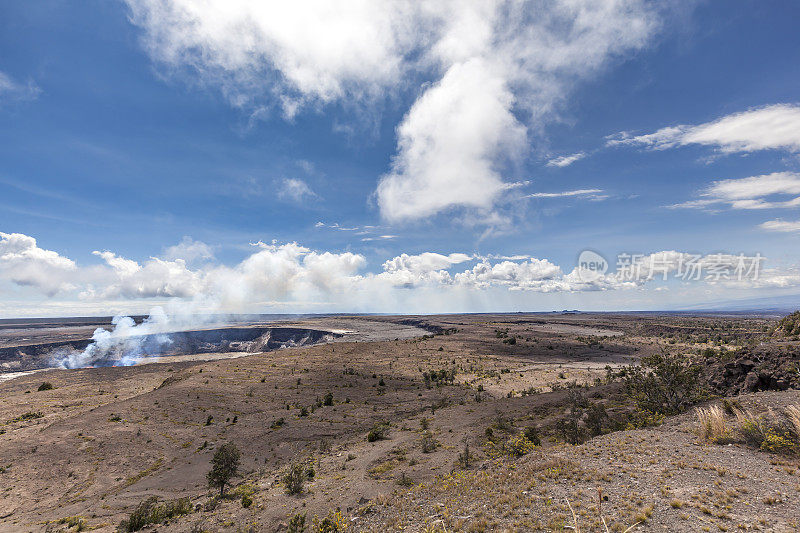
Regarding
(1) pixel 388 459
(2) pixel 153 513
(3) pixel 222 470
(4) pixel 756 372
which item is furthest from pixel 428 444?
(4) pixel 756 372

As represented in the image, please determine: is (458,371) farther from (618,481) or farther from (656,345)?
(656,345)

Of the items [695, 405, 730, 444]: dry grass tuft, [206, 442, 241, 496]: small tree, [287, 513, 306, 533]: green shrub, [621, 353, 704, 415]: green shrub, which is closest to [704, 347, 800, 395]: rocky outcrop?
[621, 353, 704, 415]: green shrub

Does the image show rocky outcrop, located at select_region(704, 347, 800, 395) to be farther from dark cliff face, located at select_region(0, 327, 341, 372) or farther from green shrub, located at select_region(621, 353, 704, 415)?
dark cliff face, located at select_region(0, 327, 341, 372)

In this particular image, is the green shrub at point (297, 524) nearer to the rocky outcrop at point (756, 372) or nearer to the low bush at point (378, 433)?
the low bush at point (378, 433)

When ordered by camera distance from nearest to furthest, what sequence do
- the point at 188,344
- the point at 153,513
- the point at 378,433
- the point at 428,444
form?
1. the point at 153,513
2. the point at 428,444
3. the point at 378,433
4. the point at 188,344

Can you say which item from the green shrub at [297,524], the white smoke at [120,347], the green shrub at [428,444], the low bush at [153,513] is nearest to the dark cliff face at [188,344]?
the white smoke at [120,347]

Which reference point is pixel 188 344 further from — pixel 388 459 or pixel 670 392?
pixel 670 392

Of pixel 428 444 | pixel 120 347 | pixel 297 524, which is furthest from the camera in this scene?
pixel 120 347
